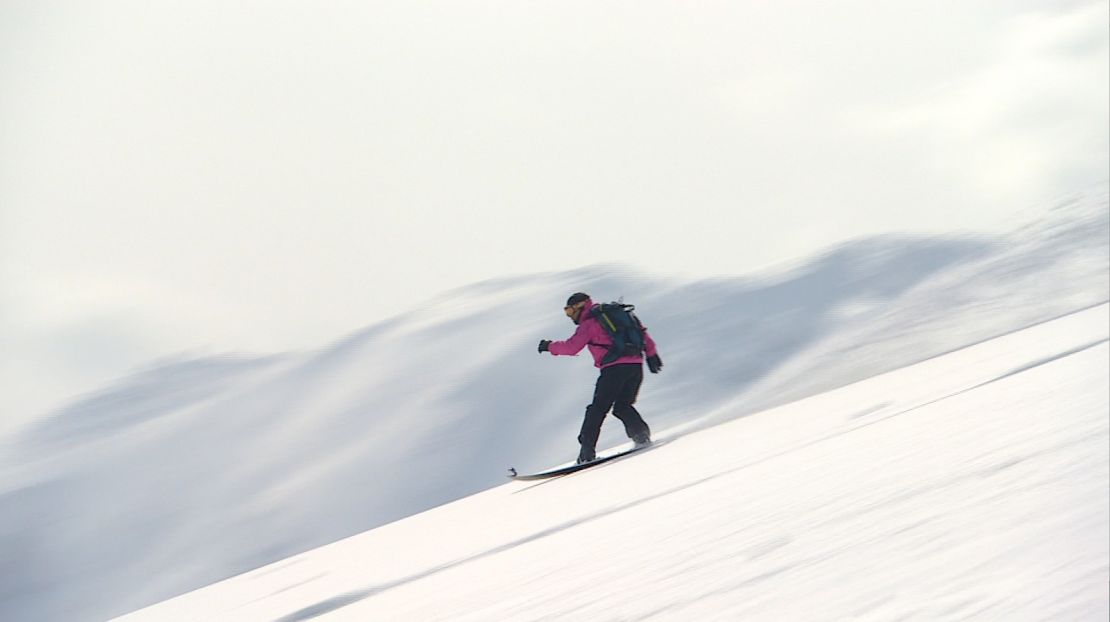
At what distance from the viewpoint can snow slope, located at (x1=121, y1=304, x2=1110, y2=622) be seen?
5.77 feet

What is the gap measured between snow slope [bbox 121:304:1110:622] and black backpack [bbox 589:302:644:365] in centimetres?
179

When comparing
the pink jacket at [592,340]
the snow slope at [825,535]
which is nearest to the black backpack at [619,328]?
the pink jacket at [592,340]

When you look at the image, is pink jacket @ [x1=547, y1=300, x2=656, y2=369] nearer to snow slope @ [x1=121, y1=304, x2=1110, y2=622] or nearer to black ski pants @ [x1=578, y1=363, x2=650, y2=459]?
black ski pants @ [x1=578, y1=363, x2=650, y2=459]

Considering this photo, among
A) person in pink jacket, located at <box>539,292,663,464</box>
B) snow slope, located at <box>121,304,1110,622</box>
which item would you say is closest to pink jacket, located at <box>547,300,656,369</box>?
person in pink jacket, located at <box>539,292,663,464</box>

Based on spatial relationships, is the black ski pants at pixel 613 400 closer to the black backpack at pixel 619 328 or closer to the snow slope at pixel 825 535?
the black backpack at pixel 619 328

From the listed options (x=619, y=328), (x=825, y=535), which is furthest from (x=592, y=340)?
(x=825, y=535)

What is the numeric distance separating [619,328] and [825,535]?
5.11 metres

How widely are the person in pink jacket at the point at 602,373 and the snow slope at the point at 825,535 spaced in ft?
5.46

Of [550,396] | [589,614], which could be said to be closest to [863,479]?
[589,614]

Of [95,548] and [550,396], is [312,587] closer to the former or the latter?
[550,396]

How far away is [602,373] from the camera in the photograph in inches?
295

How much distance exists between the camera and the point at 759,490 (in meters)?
3.46

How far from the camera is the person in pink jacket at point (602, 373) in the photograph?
24.3ft

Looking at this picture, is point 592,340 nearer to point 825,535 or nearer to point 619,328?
point 619,328
